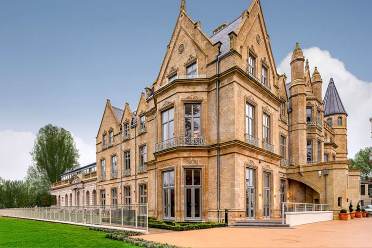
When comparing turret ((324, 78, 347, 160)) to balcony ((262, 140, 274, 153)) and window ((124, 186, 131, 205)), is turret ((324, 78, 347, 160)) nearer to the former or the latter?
balcony ((262, 140, 274, 153))

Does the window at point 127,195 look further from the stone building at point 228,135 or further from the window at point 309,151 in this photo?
the window at point 309,151

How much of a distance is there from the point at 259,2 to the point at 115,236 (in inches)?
804

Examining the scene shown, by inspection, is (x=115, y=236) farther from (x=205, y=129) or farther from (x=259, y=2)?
(x=259, y=2)

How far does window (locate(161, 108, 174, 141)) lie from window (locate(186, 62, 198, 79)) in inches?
108

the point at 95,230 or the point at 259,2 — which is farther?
the point at 259,2

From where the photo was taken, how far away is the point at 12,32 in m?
20.1

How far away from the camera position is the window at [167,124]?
23609 millimetres

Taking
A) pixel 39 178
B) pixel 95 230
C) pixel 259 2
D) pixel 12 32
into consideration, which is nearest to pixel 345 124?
pixel 259 2

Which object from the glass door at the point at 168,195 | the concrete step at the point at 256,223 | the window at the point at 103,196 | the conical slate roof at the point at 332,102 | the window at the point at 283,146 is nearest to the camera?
the concrete step at the point at 256,223

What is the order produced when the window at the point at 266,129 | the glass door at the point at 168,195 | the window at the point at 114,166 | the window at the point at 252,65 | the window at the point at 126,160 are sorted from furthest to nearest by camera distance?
1. the window at the point at 114,166
2. the window at the point at 126,160
3. the window at the point at 266,129
4. the window at the point at 252,65
5. the glass door at the point at 168,195

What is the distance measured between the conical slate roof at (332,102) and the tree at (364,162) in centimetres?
3834

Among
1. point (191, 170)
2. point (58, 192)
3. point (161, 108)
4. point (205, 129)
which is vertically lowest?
point (58, 192)

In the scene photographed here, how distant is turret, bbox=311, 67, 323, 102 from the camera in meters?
36.8

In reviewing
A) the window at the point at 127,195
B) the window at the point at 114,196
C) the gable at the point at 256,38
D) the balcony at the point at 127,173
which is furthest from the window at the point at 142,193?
the gable at the point at 256,38
